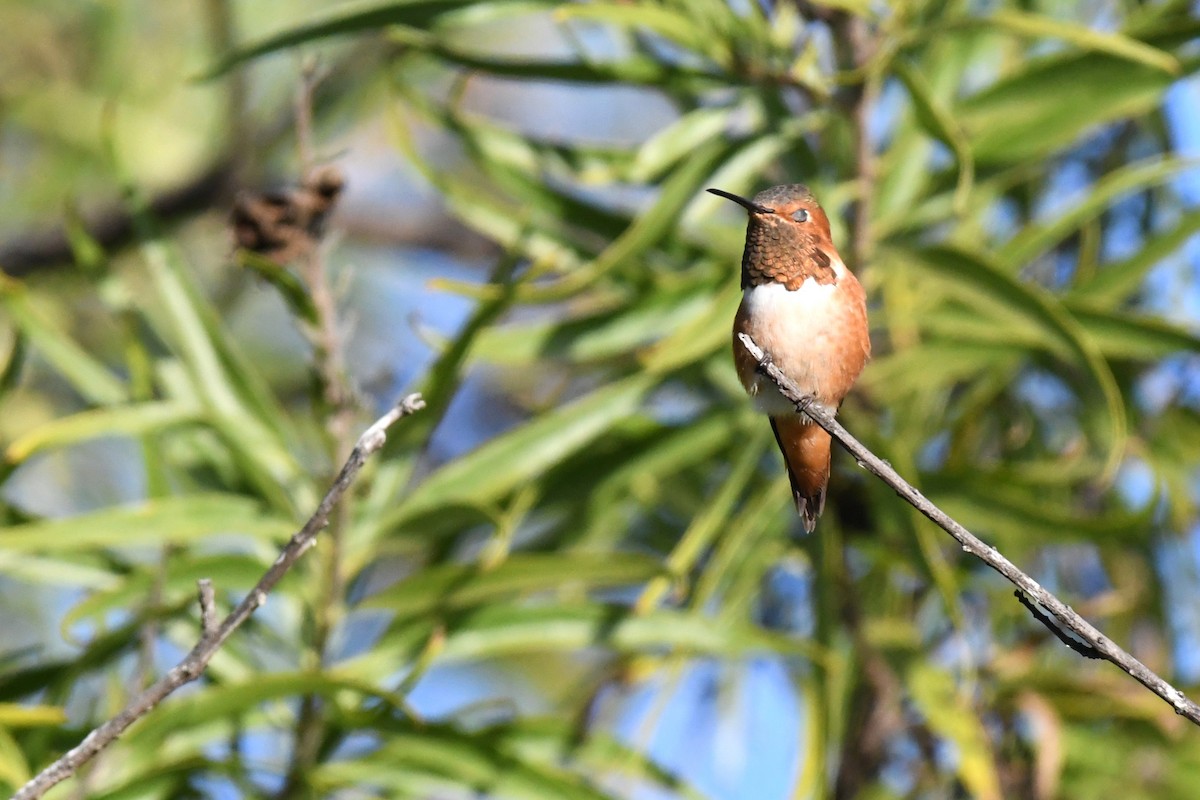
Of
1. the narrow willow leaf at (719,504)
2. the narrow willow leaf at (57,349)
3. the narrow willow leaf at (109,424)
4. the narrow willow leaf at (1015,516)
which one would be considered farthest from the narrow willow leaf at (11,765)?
the narrow willow leaf at (1015,516)

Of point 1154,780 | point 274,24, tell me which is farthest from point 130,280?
point 1154,780

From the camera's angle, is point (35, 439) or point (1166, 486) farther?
point (1166, 486)

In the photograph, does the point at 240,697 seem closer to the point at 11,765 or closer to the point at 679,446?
the point at 11,765

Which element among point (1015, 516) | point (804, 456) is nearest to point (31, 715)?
point (804, 456)

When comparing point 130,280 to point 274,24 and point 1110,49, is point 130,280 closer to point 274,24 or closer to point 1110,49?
point 274,24

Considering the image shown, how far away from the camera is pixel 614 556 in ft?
8.47

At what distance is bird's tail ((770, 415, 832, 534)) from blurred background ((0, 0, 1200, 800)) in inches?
11.0

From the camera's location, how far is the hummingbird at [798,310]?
7.48 ft

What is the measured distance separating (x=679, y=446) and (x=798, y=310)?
680 mm

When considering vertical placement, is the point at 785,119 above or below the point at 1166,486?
above

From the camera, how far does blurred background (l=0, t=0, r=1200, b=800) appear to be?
2.54m

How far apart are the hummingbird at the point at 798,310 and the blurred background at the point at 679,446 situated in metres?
0.27

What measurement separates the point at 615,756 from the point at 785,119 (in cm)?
126

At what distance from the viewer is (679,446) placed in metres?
2.92
